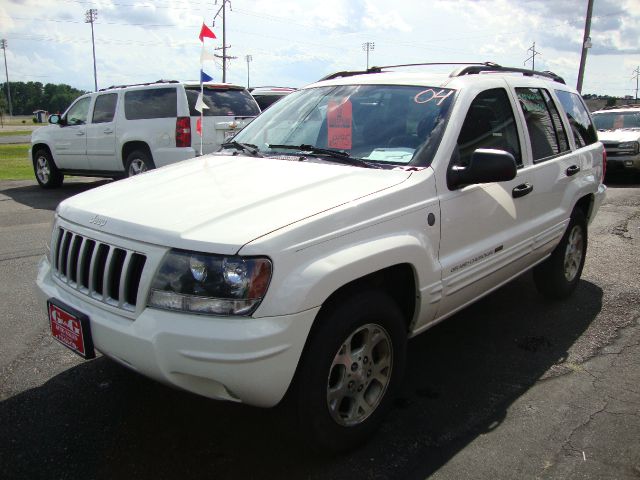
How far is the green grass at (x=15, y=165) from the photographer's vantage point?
14.1 metres

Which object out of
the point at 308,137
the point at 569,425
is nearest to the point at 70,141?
the point at 308,137

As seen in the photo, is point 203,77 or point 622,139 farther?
point 622,139

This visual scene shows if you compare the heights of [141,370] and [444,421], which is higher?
[141,370]

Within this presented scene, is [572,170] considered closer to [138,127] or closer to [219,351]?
[219,351]

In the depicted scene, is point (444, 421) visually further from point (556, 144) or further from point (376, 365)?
point (556, 144)

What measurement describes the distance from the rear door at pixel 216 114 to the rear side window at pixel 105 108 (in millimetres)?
1828

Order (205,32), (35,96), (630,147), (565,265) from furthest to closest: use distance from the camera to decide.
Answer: (35,96) < (630,147) < (205,32) < (565,265)

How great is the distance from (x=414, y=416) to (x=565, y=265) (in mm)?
2461

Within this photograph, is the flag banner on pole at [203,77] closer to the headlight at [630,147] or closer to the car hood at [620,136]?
the car hood at [620,136]

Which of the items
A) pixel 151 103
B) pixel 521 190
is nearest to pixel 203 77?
pixel 151 103

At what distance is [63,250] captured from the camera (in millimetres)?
2986

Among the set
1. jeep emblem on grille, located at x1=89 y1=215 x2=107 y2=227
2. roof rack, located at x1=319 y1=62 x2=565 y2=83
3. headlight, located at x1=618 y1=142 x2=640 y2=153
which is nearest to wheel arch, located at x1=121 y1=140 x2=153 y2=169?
roof rack, located at x1=319 y1=62 x2=565 y2=83

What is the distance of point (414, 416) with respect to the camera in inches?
124

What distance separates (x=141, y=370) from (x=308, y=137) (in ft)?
5.99
